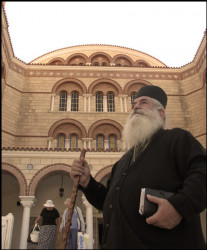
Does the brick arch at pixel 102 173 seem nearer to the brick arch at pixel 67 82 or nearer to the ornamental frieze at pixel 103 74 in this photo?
the brick arch at pixel 67 82

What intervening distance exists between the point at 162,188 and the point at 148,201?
0.17 metres

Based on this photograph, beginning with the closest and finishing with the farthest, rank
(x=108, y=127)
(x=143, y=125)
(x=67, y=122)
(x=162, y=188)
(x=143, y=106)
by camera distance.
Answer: (x=162, y=188)
(x=143, y=125)
(x=143, y=106)
(x=67, y=122)
(x=108, y=127)

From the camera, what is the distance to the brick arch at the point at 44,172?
10703mm

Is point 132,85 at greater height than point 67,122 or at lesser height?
greater

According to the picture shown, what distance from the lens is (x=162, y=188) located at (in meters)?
1.76

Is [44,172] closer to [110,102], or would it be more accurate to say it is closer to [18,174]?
[18,174]

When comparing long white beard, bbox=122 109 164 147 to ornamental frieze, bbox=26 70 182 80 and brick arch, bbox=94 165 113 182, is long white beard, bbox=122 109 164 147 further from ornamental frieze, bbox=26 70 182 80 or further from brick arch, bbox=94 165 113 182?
ornamental frieze, bbox=26 70 182 80

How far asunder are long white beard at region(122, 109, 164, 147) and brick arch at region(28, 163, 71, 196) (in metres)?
9.13

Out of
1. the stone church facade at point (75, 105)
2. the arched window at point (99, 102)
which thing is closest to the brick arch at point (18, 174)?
the stone church facade at point (75, 105)

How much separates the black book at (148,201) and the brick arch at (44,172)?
975cm

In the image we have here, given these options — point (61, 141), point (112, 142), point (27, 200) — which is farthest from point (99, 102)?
point (27, 200)

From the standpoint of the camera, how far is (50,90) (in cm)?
1711

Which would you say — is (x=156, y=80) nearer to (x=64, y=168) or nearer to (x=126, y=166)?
(x=64, y=168)

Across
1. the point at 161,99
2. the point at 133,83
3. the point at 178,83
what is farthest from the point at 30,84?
the point at 161,99
